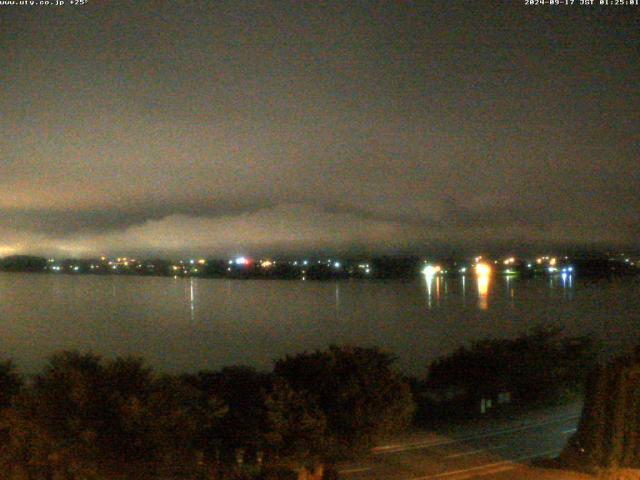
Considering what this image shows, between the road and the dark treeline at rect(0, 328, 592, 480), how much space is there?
56.7 inches

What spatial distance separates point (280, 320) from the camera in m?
64.1

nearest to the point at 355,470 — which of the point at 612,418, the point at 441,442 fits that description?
the point at 441,442

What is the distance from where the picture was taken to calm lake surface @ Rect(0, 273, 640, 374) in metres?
46.4

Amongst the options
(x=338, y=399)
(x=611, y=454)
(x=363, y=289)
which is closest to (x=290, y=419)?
(x=338, y=399)

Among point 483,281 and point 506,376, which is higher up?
point 483,281

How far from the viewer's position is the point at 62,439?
8.35 meters

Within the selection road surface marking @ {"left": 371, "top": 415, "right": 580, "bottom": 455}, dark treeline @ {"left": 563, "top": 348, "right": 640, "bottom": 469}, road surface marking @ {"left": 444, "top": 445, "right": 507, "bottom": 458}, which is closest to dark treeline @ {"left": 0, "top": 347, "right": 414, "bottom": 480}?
road surface marking @ {"left": 371, "top": 415, "right": 580, "bottom": 455}

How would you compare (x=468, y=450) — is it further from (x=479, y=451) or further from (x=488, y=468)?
(x=488, y=468)

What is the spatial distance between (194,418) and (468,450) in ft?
24.7

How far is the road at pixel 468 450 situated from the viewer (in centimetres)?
1333

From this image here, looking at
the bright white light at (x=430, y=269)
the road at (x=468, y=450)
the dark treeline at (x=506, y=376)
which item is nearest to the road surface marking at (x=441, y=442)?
the road at (x=468, y=450)

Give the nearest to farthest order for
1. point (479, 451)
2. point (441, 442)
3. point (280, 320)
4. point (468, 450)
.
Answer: point (479, 451), point (468, 450), point (441, 442), point (280, 320)

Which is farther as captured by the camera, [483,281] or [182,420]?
[483,281]

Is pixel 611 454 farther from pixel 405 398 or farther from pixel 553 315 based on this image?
pixel 553 315
